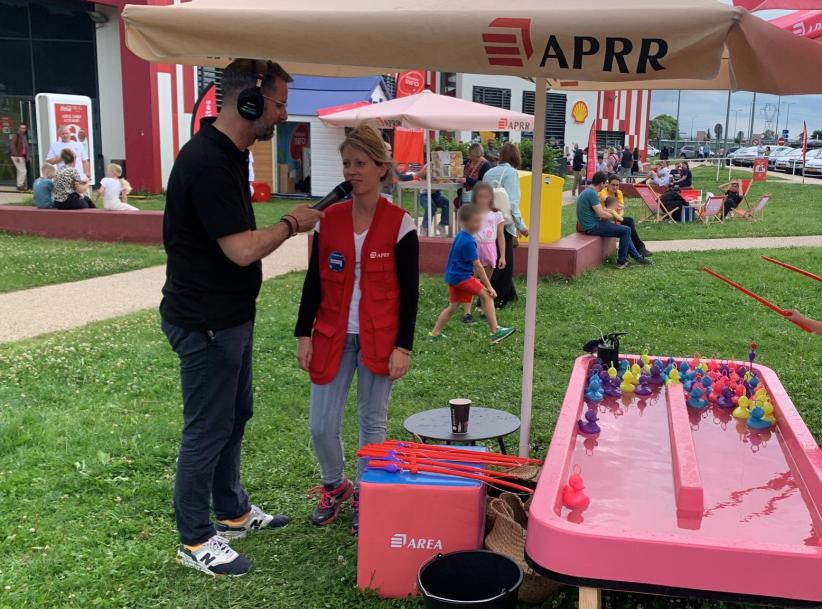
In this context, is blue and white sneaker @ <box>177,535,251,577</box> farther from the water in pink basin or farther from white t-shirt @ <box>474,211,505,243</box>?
white t-shirt @ <box>474,211,505,243</box>

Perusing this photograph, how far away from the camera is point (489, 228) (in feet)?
27.9

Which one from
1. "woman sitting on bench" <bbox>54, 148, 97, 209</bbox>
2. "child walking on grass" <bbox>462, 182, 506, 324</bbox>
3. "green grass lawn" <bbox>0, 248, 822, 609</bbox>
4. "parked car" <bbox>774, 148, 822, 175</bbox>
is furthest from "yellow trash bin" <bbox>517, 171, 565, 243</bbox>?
"parked car" <bbox>774, 148, 822, 175</bbox>

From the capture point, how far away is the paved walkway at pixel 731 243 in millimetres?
13500

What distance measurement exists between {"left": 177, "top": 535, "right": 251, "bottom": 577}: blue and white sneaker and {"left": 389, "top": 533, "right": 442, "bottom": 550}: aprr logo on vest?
0.75 meters

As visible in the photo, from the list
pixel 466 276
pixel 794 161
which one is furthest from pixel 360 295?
pixel 794 161

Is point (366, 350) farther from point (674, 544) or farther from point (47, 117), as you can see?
point (47, 117)

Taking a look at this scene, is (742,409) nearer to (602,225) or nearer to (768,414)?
(768,414)

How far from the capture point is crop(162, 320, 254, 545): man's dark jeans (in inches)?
127

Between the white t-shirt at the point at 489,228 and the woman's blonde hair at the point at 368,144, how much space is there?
4831 millimetres

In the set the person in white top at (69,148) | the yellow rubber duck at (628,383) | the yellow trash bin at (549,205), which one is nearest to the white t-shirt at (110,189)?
the person in white top at (69,148)

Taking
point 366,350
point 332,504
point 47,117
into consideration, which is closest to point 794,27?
point 366,350

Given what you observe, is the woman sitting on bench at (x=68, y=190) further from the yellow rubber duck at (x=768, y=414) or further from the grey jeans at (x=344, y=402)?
the yellow rubber duck at (x=768, y=414)

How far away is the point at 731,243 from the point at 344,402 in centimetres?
1215

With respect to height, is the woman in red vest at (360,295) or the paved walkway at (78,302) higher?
the woman in red vest at (360,295)
